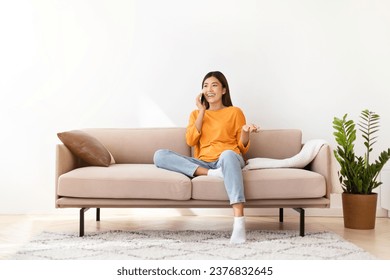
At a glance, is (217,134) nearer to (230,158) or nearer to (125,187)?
(230,158)

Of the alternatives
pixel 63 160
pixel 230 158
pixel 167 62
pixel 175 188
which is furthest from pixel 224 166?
pixel 167 62

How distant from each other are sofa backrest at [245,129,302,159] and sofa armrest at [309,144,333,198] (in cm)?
41

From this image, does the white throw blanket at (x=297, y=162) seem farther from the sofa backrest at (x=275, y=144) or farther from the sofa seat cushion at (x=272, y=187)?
the sofa backrest at (x=275, y=144)

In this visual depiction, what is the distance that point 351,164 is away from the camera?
11.8 ft

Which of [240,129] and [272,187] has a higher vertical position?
[240,129]

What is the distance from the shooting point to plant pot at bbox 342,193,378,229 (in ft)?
11.6

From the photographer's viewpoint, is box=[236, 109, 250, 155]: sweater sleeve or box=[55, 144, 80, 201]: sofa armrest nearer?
box=[55, 144, 80, 201]: sofa armrest

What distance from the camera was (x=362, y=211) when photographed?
3545 millimetres

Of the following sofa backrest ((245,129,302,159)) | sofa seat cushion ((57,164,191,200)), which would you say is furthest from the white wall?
sofa seat cushion ((57,164,191,200))

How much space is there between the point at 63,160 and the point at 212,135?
103cm

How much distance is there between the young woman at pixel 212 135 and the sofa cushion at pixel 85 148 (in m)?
0.36

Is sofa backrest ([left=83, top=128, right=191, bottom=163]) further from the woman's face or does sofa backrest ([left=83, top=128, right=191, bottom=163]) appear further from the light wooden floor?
the light wooden floor

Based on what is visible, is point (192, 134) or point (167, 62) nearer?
point (192, 134)
